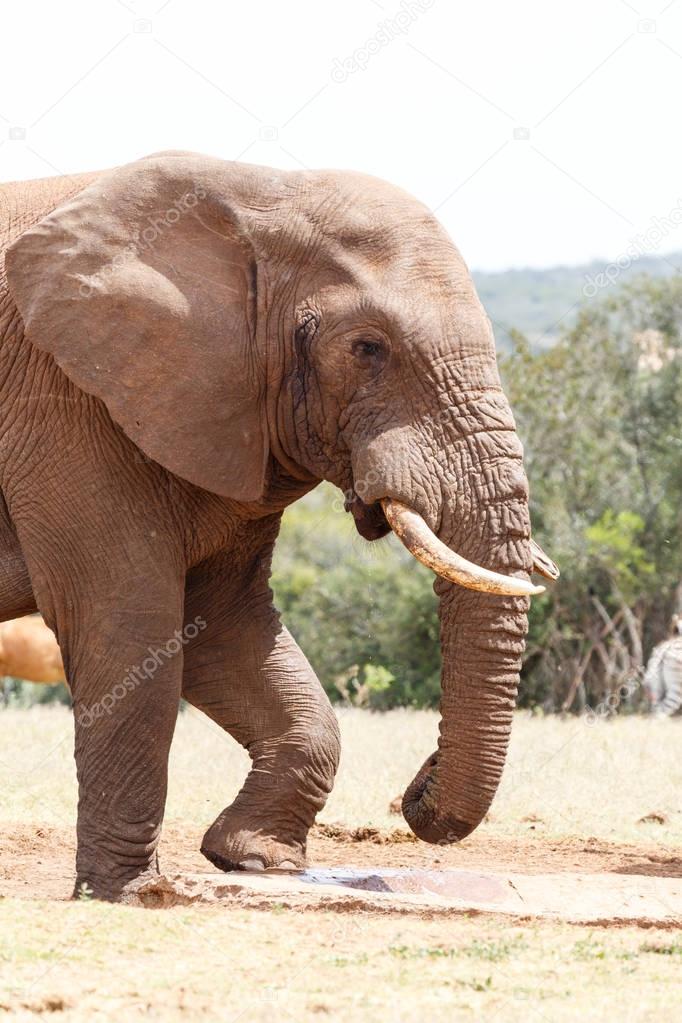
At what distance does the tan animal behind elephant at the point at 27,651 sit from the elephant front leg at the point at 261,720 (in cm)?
938

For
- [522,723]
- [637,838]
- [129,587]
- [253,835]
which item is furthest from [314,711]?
[522,723]

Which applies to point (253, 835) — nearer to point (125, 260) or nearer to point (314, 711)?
point (314, 711)

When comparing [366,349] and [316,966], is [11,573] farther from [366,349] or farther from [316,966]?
[316,966]

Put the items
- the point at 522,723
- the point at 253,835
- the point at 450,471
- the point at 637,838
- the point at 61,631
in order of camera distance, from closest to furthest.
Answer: the point at 450,471 < the point at 61,631 < the point at 253,835 < the point at 637,838 < the point at 522,723

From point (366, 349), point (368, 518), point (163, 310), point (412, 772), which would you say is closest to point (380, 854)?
point (412, 772)

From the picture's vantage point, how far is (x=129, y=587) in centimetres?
662

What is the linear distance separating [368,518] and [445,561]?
587 millimetres

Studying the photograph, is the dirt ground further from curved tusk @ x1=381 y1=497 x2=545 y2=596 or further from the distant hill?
the distant hill

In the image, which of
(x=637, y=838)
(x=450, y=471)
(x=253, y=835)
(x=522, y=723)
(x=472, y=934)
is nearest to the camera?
(x=472, y=934)

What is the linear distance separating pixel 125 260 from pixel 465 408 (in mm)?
1586

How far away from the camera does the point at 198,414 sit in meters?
6.73

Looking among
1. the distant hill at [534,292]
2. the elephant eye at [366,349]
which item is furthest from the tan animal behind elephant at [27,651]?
the distant hill at [534,292]

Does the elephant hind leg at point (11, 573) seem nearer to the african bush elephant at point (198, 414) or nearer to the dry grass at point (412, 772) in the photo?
the african bush elephant at point (198, 414)

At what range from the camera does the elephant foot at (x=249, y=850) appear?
7477mm
